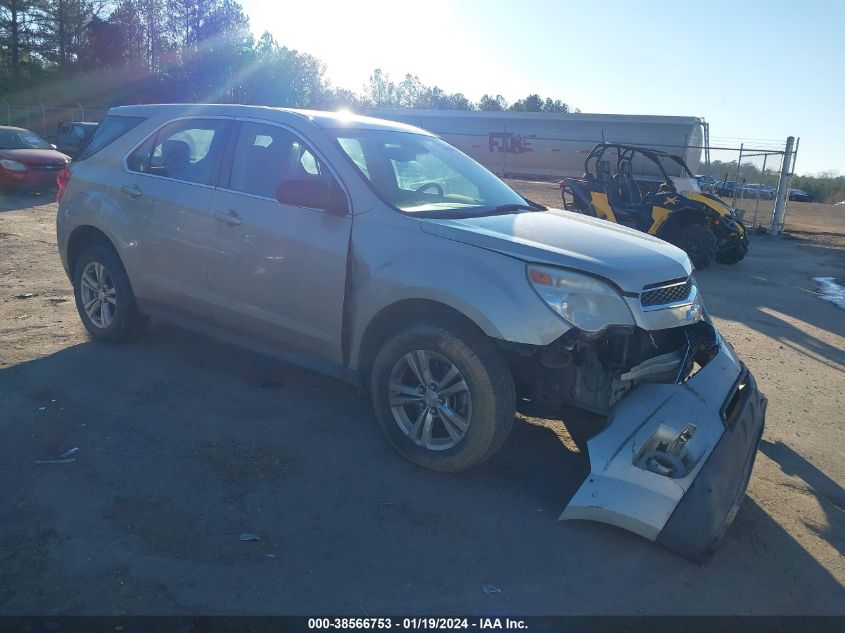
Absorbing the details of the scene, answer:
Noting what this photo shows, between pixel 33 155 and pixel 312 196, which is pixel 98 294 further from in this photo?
pixel 33 155

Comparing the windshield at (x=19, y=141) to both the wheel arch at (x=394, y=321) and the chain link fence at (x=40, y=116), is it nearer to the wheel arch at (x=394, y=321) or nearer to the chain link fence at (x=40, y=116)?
the wheel arch at (x=394, y=321)

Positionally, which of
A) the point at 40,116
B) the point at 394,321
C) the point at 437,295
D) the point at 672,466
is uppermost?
the point at 40,116

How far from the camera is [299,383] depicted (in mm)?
5254

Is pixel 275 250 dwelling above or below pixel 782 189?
below

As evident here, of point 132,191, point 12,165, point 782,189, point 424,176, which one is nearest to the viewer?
point 424,176

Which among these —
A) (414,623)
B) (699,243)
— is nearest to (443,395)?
(414,623)

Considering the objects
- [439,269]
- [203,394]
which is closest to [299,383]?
[203,394]

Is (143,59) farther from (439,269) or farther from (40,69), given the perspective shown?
(439,269)

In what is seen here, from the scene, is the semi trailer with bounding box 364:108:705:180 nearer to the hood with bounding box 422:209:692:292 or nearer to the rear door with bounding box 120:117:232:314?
the rear door with bounding box 120:117:232:314

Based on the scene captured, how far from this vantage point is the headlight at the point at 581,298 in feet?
11.4

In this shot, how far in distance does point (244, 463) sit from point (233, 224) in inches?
64.8

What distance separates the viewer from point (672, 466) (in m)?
3.28

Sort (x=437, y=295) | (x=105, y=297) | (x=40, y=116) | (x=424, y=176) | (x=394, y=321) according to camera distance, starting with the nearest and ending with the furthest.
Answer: (x=437, y=295) < (x=394, y=321) < (x=424, y=176) < (x=105, y=297) < (x=40, y=116)

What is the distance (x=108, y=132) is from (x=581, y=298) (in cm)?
443
